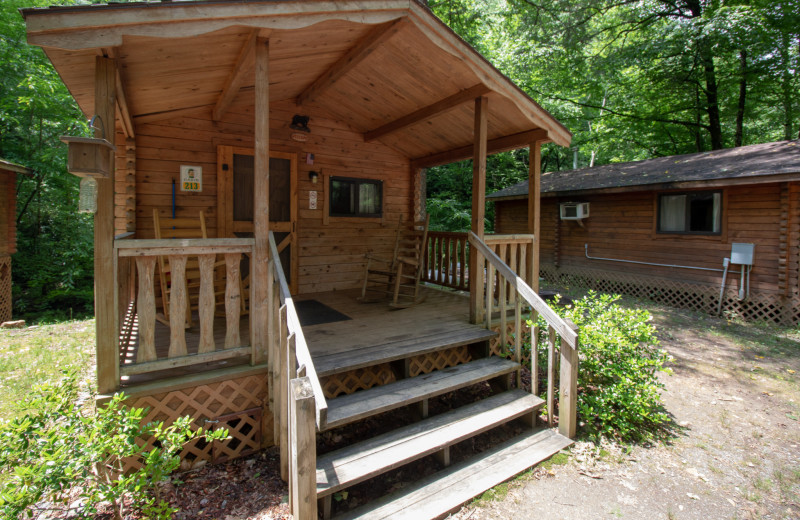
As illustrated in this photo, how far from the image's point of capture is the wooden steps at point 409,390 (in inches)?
102

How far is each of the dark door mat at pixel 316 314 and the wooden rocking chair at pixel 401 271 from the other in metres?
0.67

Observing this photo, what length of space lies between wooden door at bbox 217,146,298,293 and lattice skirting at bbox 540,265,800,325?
7.66m

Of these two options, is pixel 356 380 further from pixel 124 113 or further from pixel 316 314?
pixel 124 113

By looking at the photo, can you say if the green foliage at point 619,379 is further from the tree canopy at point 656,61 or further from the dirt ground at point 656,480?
the tree canopy at point 656,61

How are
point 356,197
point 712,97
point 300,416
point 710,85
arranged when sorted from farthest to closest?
point 712,97, point 710,85, point 356,197, point 300,416

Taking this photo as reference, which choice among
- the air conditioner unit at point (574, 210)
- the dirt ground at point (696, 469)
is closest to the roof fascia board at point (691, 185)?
the air conditioner unit at point (574, 210)

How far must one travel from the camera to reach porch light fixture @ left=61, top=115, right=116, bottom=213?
7.01 feet

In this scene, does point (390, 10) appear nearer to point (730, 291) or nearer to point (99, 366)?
point (99, 366)

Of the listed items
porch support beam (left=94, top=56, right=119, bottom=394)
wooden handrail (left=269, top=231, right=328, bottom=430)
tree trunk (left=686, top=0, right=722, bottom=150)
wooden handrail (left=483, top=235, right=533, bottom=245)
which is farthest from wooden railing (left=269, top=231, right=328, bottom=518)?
tree trunk (left=686, top=0, right=722, bottom=150)

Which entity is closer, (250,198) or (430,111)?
(430,111)

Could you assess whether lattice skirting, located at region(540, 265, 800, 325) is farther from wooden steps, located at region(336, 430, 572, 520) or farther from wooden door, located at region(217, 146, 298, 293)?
wooden door, located at region(217, 146, 298, 293)

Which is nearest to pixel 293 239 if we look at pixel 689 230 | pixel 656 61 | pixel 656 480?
pixel 656 480

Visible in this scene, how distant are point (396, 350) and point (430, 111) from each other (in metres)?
2.88

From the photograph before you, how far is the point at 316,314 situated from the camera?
457 centimetres
